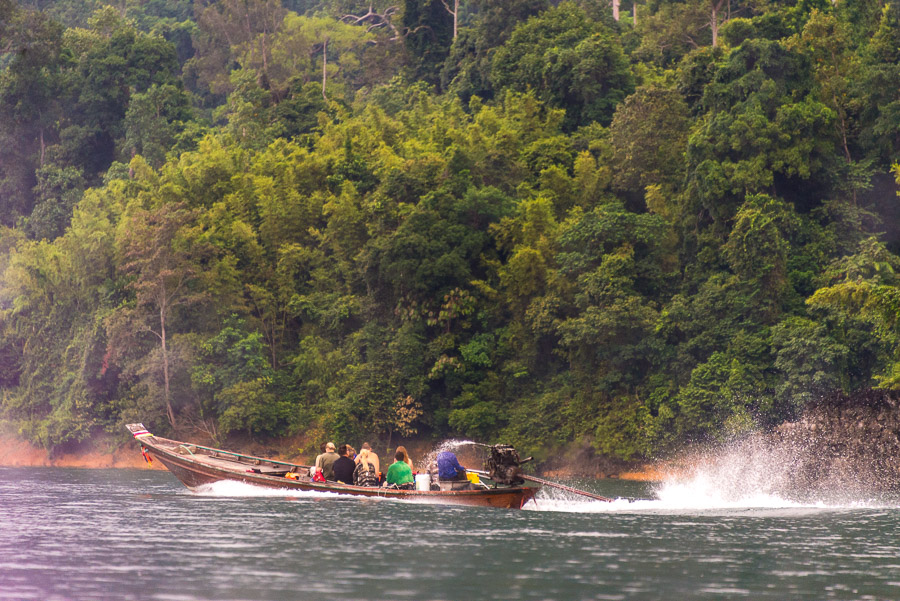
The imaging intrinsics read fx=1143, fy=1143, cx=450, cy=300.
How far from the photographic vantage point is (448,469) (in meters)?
22.7

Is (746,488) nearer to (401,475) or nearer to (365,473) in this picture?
(401,475)

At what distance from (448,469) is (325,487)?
2713 millimetres

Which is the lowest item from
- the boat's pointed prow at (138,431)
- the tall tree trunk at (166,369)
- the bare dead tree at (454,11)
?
the boat's pointed prow at (138,431)

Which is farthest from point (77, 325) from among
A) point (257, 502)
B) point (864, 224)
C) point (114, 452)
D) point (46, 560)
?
point (46, 560)

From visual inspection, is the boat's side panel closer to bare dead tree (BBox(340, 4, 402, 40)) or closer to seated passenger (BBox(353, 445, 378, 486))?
seated passenger (BBox(353, 445, 378, 486))

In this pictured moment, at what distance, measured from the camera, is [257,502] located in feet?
76.7

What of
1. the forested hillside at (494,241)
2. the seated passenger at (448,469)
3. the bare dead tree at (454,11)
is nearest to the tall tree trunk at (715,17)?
the forested hillside at (494,241)

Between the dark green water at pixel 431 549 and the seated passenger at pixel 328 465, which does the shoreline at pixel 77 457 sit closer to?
the seated passenger at pixel 328 465

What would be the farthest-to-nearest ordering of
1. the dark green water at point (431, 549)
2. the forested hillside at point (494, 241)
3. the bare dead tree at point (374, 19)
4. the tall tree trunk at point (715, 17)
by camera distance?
the bare dead tree at point (374, 19) → the tall tree trunk at point (715, 17) → the forested hillside at point (494, 241) → the dark green water at point (431, 549)

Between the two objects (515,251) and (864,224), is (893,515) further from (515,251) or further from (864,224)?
(515,251)

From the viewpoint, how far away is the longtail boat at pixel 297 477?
2195cm

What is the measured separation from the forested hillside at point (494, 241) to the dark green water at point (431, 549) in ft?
32.2

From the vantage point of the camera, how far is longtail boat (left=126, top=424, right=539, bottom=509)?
72.0ft

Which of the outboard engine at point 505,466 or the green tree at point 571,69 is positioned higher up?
the green tree at point 571,69
